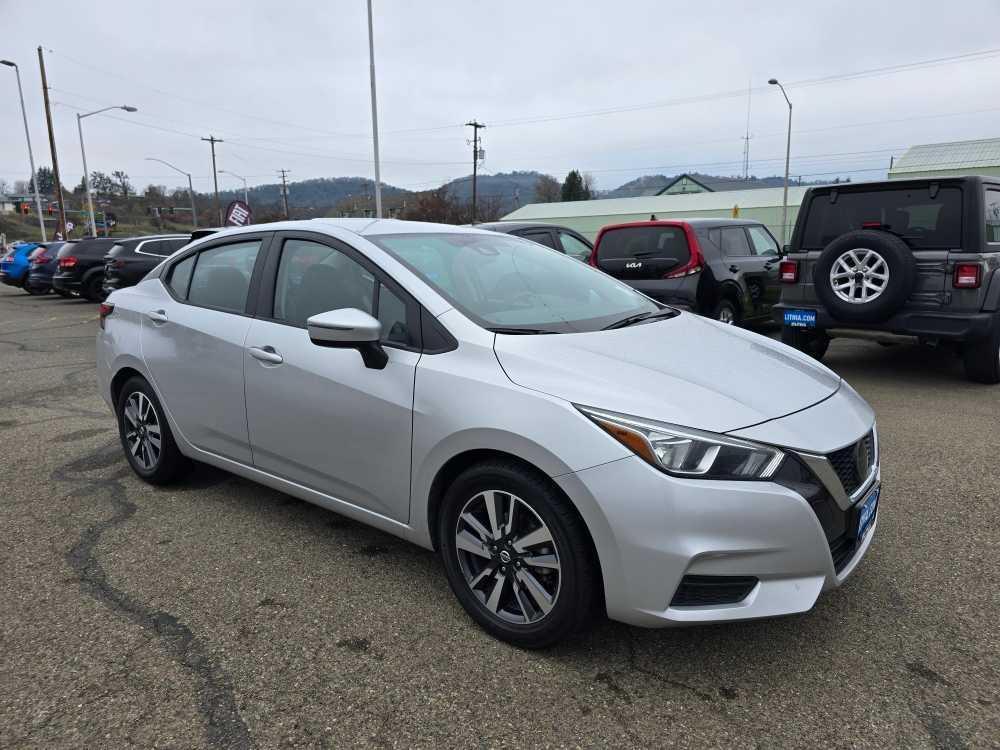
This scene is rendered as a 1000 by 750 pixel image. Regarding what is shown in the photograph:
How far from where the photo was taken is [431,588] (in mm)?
3002

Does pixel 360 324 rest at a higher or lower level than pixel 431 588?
higher

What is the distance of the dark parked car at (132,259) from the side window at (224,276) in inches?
468

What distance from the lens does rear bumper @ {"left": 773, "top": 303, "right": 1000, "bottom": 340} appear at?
19.4 feet

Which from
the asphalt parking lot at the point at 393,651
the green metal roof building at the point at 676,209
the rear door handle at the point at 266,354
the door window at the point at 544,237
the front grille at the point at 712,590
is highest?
the green metal roof building at the point at 676,209

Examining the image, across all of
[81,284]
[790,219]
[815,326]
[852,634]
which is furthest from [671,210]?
[852,634]

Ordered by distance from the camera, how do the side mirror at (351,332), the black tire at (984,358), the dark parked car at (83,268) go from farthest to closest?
the dark parked car at (83,268) < the black tire at (984,358) < the side mirror at (351,332)

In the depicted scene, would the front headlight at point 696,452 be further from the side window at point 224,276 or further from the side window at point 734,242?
the side window at point 734,242

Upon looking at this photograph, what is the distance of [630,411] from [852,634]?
50.8 inches

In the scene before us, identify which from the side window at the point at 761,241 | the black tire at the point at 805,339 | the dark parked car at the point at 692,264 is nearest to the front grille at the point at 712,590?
the black tire at the point at 805,339

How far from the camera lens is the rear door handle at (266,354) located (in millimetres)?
3192

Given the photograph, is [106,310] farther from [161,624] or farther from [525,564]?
[525,564]

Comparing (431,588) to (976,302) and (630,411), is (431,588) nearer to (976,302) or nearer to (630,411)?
(630,411)

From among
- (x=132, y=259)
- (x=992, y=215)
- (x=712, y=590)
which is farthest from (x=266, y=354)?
(x=132, y=259)

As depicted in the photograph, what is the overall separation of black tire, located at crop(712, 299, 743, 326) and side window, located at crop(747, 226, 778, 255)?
1107 millimetres
